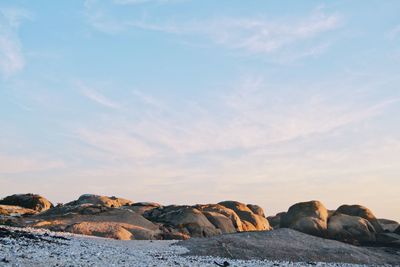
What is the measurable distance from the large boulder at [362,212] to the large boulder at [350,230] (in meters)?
3.89

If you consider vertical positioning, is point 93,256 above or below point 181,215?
below

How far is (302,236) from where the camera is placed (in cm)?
3117

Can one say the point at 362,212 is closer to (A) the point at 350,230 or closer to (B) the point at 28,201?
(A) the point at 350,230

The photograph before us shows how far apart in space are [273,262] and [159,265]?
7.57 meters

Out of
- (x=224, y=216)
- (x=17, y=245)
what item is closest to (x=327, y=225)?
(x=224, y=216)

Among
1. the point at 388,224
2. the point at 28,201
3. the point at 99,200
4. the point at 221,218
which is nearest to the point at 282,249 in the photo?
the point at 221,218

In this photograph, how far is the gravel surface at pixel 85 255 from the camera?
1728 centimetres

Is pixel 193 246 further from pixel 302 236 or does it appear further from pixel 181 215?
pixel 181 215

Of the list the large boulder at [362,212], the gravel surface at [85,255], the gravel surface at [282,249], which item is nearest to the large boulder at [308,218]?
the large boulder at [362,212]

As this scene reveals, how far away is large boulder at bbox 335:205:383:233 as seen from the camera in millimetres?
55456

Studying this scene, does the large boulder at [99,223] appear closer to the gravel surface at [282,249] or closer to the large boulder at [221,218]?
the gravel surface at [282,249]

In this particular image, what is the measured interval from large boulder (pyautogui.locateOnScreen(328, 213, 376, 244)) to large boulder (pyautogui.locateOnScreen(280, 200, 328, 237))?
0.90 meters

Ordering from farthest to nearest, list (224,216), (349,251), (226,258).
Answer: (224,216)
(349,251)
(226,258)

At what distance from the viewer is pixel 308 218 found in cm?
5147
